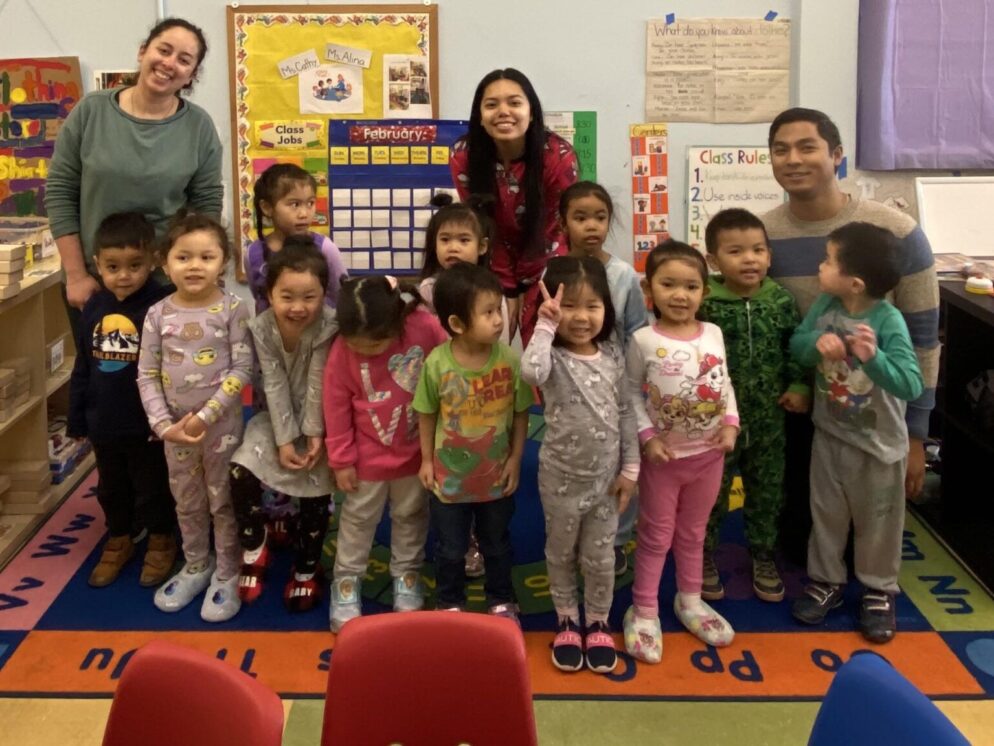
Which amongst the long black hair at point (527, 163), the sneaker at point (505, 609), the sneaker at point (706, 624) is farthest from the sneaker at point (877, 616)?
the long black hair at point (527, 163)

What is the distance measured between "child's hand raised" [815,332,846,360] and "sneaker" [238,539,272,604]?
5.09ft

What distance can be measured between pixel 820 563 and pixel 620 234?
205 cm

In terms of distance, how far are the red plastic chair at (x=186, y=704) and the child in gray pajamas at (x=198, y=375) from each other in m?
1.20

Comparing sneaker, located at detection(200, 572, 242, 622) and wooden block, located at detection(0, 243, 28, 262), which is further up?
wooden block, located at detection(0, 243, 28, 262)

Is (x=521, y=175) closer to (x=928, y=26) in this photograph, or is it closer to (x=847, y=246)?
(x=847, y=246)

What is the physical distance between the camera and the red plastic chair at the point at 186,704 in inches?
41.3

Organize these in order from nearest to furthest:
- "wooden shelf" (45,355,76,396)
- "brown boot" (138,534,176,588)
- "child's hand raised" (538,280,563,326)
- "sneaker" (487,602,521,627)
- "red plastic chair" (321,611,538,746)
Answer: "red plastic chair" (321,611,538,746), "child's hand raised" (538,280,563,326), "sneaker" (487,602,521,627), "brown boot" (138,534,176,588), "wooden shelf" (45,355,76,396)

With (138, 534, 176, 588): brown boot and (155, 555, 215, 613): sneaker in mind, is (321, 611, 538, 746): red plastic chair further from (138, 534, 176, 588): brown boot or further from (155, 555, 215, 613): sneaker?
(138, 534, 176, 588): brown boot

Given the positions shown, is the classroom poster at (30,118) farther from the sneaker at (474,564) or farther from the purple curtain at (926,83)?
the purple curtain at (926,83)

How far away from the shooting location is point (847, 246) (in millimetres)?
2090

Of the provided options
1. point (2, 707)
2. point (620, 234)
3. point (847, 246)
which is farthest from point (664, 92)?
point (2, 707)

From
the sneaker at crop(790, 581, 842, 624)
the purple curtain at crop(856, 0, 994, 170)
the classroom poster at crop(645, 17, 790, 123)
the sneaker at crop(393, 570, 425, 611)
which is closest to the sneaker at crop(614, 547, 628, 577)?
the sneaker at crop(790, 581, 842, 624)

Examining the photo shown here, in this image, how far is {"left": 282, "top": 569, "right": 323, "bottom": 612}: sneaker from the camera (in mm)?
2410

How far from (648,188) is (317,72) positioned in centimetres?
152
